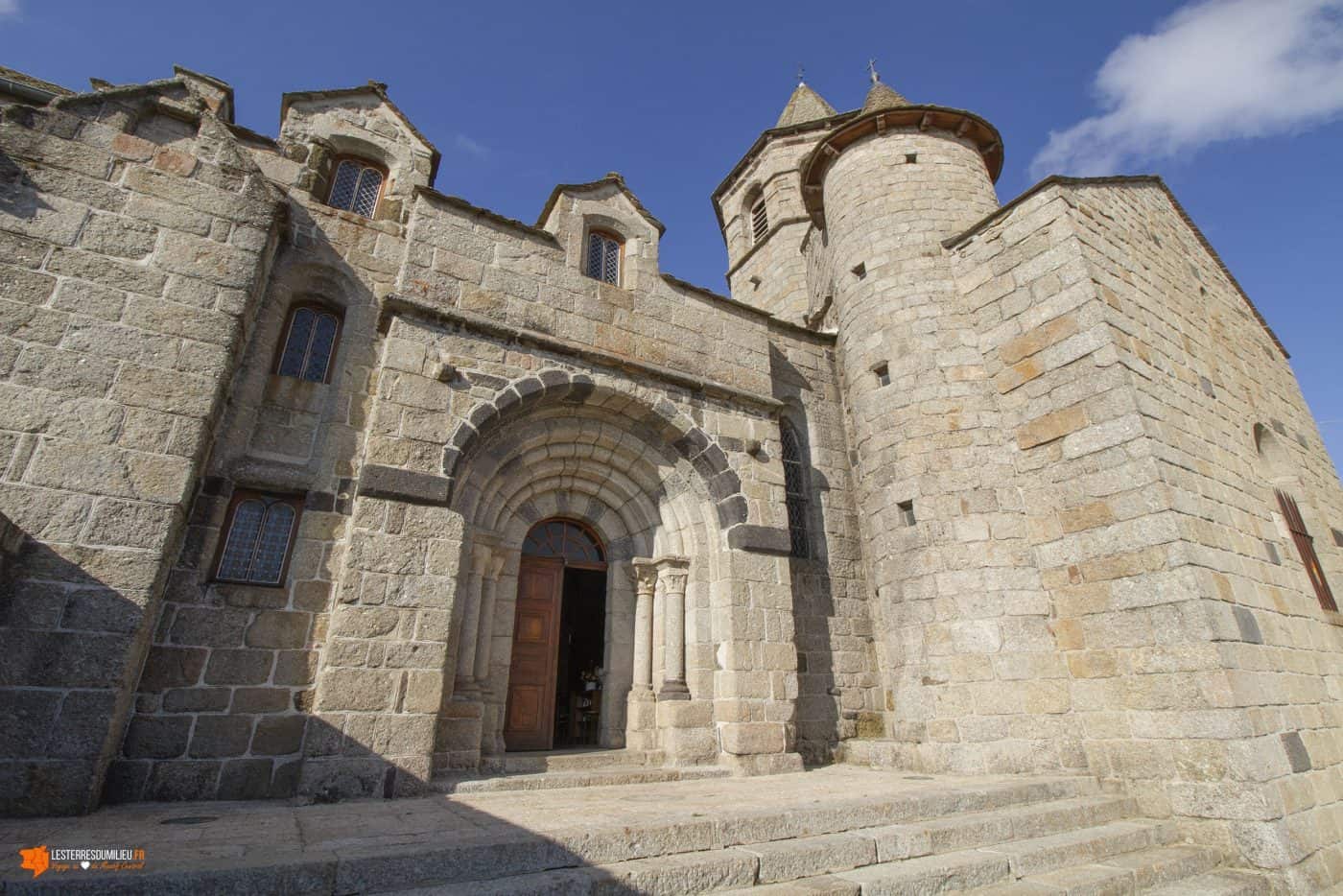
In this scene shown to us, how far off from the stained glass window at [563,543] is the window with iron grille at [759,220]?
396 inches

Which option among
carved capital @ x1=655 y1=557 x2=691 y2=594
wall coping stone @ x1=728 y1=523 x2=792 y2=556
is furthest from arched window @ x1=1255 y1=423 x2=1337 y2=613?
carved capital @ x1=655 y1=557 x2=691 y2=594

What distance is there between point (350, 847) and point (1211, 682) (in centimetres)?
601

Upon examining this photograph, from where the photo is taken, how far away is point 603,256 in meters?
7.92

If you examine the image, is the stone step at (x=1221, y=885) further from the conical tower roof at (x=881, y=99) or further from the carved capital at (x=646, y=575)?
the conical tower roof at (x=881, y=99)

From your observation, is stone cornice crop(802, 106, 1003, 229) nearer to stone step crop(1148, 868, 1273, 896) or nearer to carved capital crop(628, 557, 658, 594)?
carved capital crop(628, 557, 658, 594)

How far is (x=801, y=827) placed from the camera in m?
3.71

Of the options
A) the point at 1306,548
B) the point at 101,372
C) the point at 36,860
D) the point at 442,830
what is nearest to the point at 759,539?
the point at 442,830

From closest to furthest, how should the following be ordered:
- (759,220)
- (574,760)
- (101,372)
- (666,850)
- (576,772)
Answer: (666,850) → (101,372) → (576,772) → (574,760) → (759,220)

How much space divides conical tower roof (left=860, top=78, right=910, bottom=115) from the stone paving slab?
914cm

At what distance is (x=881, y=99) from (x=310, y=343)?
31.2 feet

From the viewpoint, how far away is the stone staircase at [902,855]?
9.78 feet

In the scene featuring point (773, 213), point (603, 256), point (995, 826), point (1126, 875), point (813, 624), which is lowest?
point (1126, 875)

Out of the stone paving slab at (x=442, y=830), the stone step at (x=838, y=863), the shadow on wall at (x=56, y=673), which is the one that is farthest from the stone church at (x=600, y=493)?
the stone step at (x=838, y=863)

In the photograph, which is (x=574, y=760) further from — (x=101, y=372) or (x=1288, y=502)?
(x=1288, y=502)
